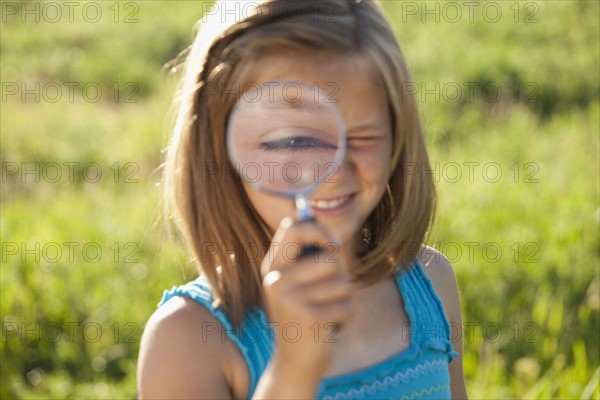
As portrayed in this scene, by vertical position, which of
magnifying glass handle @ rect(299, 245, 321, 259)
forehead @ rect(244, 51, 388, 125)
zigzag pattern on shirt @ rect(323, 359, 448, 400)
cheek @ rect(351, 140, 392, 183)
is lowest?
zigzag pattern on shirt @ rect(323, 359, 448, 400)

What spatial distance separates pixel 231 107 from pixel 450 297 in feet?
2.49

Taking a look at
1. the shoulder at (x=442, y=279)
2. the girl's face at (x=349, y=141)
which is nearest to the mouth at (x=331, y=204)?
the girl's face at (x=349, y=141)

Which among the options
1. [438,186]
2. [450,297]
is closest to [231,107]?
[450,297]

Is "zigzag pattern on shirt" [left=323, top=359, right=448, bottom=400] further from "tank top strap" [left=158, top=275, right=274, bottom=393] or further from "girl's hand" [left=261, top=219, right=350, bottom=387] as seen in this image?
"girl's hand" [left=261, top=219, right=350, bottom=387]

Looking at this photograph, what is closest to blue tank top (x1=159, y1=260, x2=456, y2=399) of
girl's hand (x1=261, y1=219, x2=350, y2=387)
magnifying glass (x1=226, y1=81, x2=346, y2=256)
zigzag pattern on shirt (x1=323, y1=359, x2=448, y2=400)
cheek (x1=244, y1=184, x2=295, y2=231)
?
zigzag pattern on shirt (x1=323, y1=359, x2=448, y2=400)

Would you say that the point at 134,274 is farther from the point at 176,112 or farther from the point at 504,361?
the point at 176,112

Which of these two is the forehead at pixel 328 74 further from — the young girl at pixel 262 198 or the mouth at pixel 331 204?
the mouth at pixel 331 204

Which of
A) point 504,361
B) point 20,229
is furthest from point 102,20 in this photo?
point 504,361

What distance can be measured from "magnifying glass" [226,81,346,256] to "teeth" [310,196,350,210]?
3.3 inches

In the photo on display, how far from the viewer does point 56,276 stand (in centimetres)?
457

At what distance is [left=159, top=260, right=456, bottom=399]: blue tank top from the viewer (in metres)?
1.88

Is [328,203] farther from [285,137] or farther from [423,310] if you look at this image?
[423,310]

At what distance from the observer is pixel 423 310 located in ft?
7.05

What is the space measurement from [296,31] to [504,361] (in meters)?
2.39
